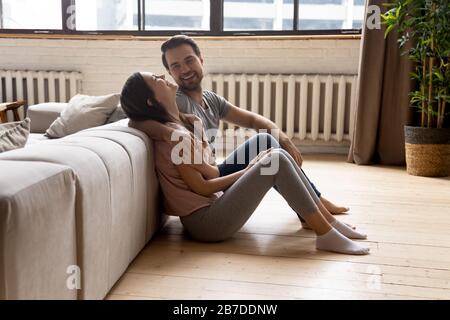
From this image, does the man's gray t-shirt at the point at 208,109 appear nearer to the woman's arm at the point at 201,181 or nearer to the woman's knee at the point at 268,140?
the woman's knee at the point at 268,140

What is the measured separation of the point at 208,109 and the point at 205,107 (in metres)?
0.02

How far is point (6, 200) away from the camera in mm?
1064

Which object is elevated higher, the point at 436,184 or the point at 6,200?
the point at 6,200

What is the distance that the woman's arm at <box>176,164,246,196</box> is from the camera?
204 centimetres

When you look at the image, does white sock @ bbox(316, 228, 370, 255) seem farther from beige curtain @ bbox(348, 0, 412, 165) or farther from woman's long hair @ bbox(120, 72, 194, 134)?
beige curtain @ bbox(348, 0, 412, 165)

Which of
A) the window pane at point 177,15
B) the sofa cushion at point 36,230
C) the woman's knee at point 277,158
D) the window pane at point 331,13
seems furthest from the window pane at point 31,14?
the sofa cushion at point 36,230

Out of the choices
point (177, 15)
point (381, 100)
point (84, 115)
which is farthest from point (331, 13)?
point (84, 115)

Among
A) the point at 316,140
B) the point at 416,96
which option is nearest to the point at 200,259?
the point at 416,96

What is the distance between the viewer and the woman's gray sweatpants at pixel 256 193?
80.4 inches

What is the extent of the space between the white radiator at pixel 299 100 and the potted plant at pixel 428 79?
67 centimetres

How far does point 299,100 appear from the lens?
4.36m

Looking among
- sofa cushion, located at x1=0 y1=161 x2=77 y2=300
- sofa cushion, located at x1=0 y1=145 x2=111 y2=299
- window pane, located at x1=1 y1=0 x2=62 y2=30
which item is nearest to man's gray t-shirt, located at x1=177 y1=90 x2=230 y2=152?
sofa cushion, located at x1=0 y1=145 x2=111 y2=299
